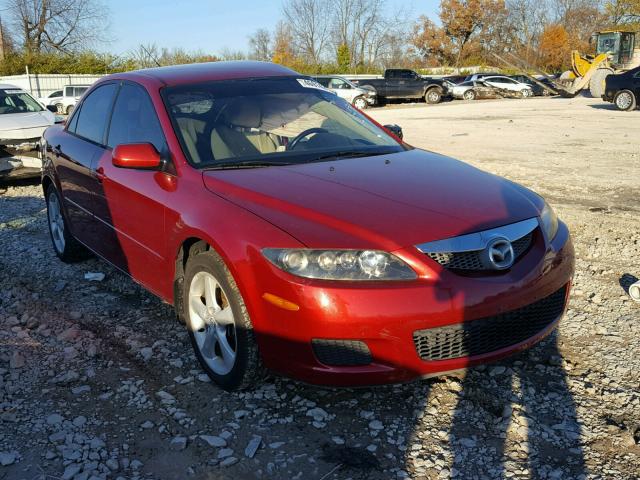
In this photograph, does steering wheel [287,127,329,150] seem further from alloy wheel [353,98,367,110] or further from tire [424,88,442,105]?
tire [424,88,442,105]

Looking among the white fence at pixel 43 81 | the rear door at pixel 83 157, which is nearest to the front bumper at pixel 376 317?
the rear door at pixel 83 157

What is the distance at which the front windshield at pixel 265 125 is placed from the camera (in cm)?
371

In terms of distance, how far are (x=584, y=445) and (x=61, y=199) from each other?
4.39 metres

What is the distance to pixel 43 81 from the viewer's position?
35781 millimetres

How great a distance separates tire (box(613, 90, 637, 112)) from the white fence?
86.3 ft

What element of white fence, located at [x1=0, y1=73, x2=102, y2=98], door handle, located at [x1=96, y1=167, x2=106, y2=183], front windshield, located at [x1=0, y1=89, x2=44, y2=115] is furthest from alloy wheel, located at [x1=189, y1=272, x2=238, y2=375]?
white fence, located at [x1=0, y1=73, x2=102, y2=98]

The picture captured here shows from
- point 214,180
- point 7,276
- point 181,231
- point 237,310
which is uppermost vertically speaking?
point 214,180

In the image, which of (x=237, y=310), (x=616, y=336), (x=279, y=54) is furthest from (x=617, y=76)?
(x=279, y=54)

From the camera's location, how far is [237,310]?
9.67 feet

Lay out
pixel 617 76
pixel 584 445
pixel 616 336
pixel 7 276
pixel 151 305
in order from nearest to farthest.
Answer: pixel 584 445, pixel 616 336, pixel 151 305, pixel 7 276, pixel 617 76

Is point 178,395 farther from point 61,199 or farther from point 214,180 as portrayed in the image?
point 61,199

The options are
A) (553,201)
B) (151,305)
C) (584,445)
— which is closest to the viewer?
(584,445)

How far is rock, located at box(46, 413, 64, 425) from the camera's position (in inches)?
118

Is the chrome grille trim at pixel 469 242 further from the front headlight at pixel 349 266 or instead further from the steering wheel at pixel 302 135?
the steering wheel at pixel 302 135
